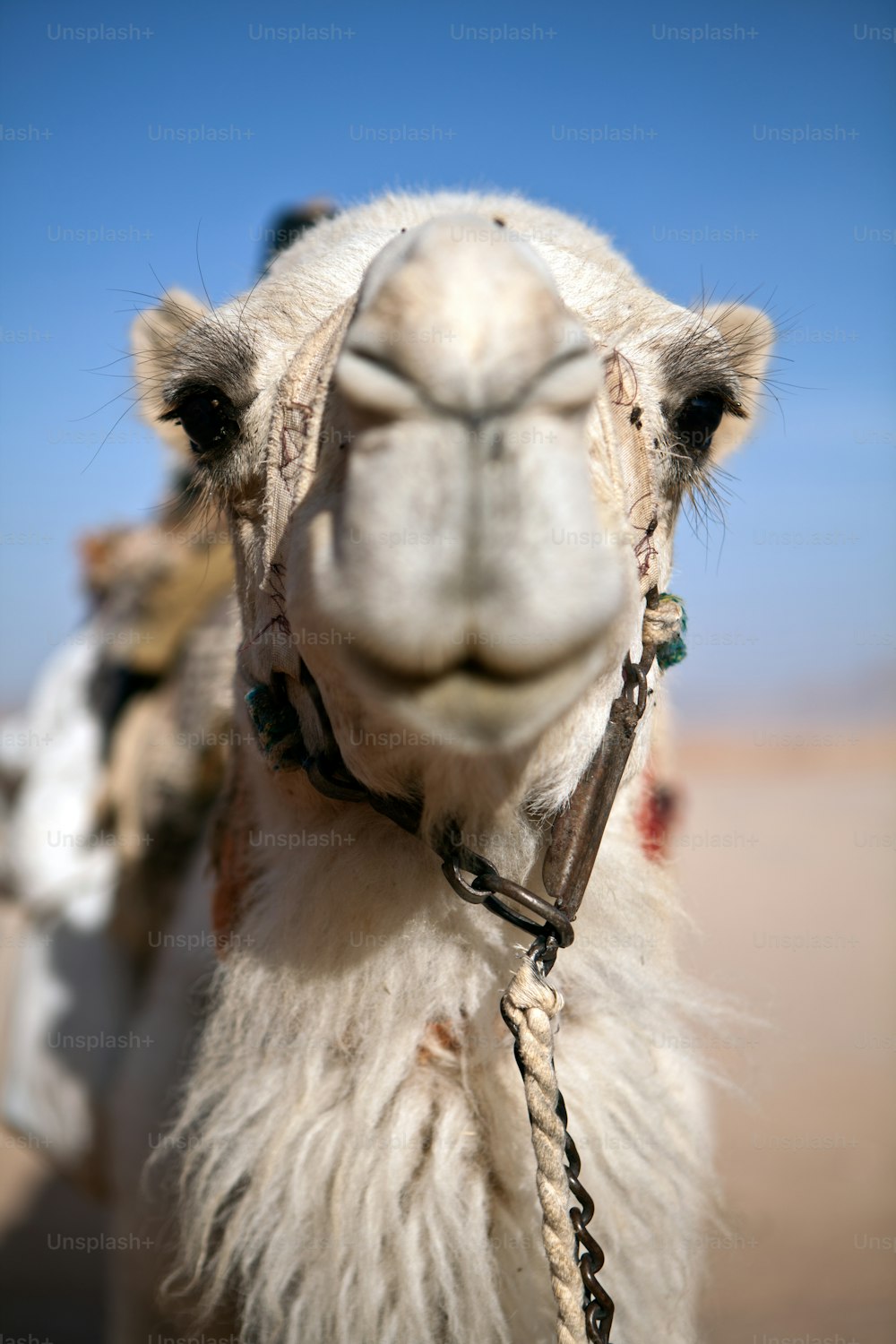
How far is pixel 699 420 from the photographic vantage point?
1854 millimetres

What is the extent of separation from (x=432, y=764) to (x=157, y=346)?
1623mm

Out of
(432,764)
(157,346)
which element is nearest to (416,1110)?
(432,764)

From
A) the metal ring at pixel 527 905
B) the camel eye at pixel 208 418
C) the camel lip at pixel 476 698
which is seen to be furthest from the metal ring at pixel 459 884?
the camel eye at pixel 208 418

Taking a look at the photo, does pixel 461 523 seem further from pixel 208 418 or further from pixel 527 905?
pixel 208 418

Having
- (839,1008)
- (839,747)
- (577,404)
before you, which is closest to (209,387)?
(577,404)

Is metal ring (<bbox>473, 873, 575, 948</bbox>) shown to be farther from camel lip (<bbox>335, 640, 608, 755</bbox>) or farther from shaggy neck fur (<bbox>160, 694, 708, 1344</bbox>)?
camel lip (<bbox>335, 640, 608, 755</bbox>)

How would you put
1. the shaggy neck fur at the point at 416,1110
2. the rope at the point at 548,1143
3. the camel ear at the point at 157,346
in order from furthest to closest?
the camel ear at the point at 157,346, the shaggy neck fur at the point at 416,1110, the rope at the point at 548,1143

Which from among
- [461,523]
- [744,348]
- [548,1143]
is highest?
[744,348]

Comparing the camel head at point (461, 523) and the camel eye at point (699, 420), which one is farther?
the camel eye at point (699, 420)

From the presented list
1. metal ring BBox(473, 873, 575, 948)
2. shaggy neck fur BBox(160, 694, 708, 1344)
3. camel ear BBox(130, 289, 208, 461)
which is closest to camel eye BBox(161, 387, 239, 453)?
camel ear BBox(130, 289, 208, 461)

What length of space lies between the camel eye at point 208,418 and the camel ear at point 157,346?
0.49 metres

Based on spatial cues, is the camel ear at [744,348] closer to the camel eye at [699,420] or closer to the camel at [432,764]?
the camel at [432,764]

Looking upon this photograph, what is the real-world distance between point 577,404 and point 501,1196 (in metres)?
1.29

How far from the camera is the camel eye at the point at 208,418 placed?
1.85 m
